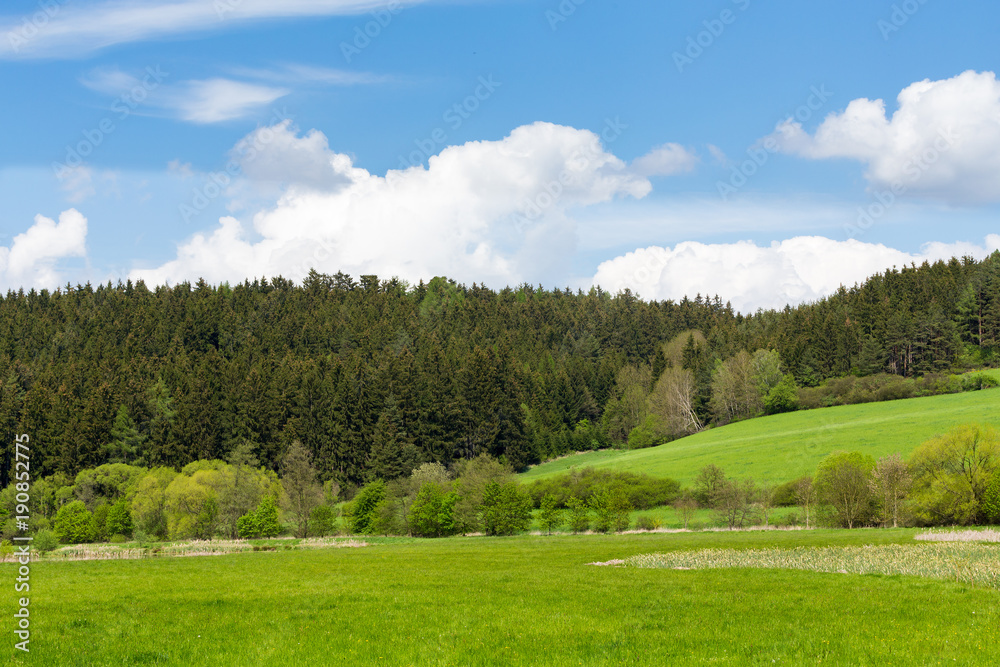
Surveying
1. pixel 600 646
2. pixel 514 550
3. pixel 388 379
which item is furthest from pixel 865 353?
pixel 600 646

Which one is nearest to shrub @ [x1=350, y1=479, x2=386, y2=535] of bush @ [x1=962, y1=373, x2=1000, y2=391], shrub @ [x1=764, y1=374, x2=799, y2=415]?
shrub @ [x1=764, y1=374, x2=799, y2=415]

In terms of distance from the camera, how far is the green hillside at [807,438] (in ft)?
294

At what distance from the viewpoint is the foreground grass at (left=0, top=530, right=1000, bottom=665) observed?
1620 centimetres

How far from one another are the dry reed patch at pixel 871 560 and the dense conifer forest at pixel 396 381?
9387 centimetres

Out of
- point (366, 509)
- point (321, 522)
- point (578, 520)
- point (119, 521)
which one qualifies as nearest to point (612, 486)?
point (578, 520)

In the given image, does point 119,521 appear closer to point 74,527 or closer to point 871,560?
point 74,527

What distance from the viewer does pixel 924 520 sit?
5656 centimetres

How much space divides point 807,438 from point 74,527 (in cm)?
9784

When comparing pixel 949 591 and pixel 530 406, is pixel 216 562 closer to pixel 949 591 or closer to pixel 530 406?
pixel 949 591

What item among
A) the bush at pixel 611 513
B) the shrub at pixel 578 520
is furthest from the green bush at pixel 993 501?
the shrub at pixel 578 520

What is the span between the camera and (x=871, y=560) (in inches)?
1244

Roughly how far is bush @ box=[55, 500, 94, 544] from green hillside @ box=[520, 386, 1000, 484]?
225 feet

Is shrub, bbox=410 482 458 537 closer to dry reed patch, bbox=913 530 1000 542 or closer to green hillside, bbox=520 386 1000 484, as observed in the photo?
green hillside, bbox=520 386 1000 484

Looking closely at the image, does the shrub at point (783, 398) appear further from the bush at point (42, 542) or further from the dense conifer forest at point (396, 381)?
the bush at point (42, 542)
